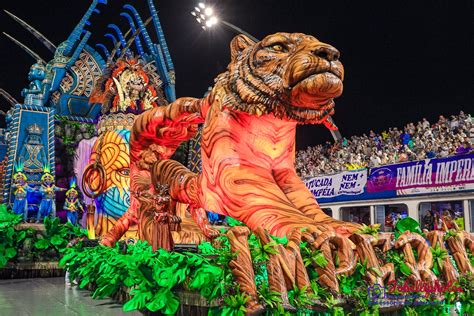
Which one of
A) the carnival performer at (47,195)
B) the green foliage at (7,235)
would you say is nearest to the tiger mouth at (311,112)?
the green foliage at (7,235)

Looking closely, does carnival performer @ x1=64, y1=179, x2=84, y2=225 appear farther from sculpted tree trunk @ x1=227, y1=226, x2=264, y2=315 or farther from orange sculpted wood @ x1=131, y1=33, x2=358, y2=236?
sculpted tree trunk @ x1=227, y1=226, x2=264, y2=315

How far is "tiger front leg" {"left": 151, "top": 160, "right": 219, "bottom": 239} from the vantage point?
3911 millimetres

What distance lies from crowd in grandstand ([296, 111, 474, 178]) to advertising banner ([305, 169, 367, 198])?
11.9 inches

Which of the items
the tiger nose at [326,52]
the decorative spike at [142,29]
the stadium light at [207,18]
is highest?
the stadium light at [207,18]

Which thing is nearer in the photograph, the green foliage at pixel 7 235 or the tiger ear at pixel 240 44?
the tiger ear at pixel 240 44

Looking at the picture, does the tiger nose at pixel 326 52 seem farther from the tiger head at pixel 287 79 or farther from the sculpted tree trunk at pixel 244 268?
the sculpted tree trunk at pixel 244 268

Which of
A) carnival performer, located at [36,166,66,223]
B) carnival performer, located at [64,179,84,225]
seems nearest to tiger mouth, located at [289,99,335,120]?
carnival performer, located at [64,179,84,225]

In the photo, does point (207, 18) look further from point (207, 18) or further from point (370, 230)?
point (370, 230)

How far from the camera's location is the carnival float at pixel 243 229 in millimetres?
2465

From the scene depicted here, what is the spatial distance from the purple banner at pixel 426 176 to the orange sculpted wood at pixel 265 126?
6.89 meters

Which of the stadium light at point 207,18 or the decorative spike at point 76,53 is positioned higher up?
the stadium light at point 207,18

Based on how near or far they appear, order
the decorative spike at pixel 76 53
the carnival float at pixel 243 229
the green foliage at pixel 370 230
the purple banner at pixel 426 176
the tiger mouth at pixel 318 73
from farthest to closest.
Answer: the purple banner at pixel 426 176
the decorative spike at pixel 76 53
the tiger mouth at pixel 318 73
the green foliage at pixel 370 230
the carnival float at pixel 243 229

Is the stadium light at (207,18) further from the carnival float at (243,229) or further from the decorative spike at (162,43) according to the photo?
the carnival float at (243,229)

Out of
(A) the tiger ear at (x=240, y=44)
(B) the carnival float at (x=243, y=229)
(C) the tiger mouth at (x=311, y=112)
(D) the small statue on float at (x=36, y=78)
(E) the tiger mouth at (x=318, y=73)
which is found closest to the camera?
(B) the carnival float at (x=243, y=229)
